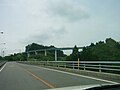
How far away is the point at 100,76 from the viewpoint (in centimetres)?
2045

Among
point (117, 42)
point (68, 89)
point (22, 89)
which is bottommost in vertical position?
point (22, 89)

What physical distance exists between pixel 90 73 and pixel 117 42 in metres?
83.4

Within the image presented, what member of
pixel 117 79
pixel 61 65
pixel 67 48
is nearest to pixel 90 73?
pixel 117 79

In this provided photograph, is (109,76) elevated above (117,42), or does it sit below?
below

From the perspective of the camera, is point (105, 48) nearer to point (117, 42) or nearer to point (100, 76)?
point (117, 42)

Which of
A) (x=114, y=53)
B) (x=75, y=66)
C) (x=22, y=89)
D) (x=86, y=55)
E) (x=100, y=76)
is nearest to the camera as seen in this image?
(x=22, y=89)

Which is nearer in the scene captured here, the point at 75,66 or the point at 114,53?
the point at 75,66

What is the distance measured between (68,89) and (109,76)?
48.8 ft

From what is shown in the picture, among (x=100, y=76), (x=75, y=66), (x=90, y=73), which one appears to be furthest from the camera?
(x=75, y=66)

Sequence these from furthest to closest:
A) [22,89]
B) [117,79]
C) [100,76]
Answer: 1. [100,76]
2. [117,79]
3. [22,89]

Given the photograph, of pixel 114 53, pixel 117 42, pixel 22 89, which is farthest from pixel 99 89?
pixel 117 42

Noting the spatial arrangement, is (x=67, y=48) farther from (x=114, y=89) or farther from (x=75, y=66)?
(x=114, y=89)

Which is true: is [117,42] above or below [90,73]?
above

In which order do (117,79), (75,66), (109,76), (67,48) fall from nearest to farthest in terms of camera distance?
(117,79) < (109,76) < (75,66) < (67,48)
